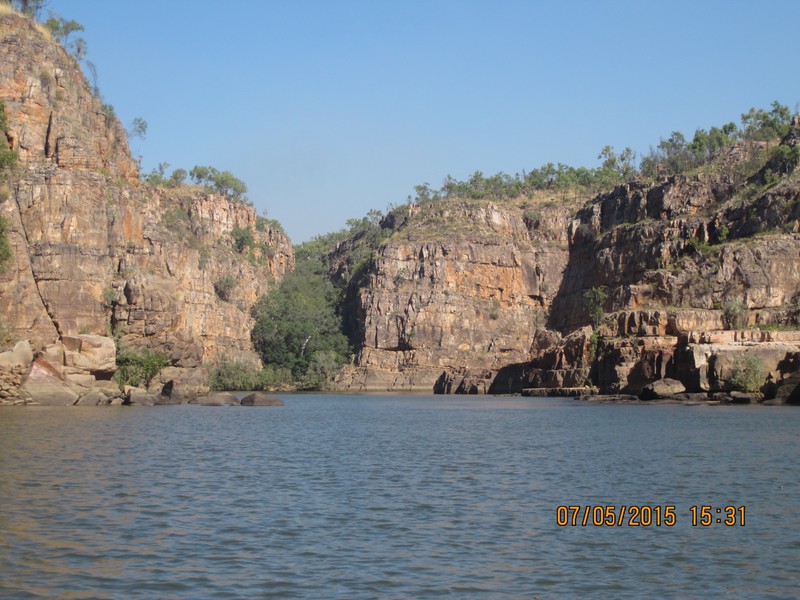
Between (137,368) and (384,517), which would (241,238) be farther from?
(384,517)

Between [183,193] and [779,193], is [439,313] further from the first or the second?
[779,193]

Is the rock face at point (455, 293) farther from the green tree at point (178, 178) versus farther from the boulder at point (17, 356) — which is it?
the boulder at point (17, 356)

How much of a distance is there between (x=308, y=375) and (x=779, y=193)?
264 ft

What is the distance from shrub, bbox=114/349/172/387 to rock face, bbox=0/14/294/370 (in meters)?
3.99

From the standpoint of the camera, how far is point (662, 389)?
302 ft

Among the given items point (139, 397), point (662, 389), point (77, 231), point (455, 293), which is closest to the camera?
point (139, 397)

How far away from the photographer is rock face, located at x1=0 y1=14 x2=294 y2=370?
93250mm

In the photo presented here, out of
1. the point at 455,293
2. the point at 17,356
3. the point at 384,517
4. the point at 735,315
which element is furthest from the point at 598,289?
the point at 384,517

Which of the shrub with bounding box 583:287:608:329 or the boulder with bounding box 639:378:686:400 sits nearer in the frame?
the boulder with bounding box 639:378:686:400

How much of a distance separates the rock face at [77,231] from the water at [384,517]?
4746 cm

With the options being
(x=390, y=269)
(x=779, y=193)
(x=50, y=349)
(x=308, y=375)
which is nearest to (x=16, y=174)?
(x=50, y=349)

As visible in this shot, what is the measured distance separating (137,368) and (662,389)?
55998 mm
